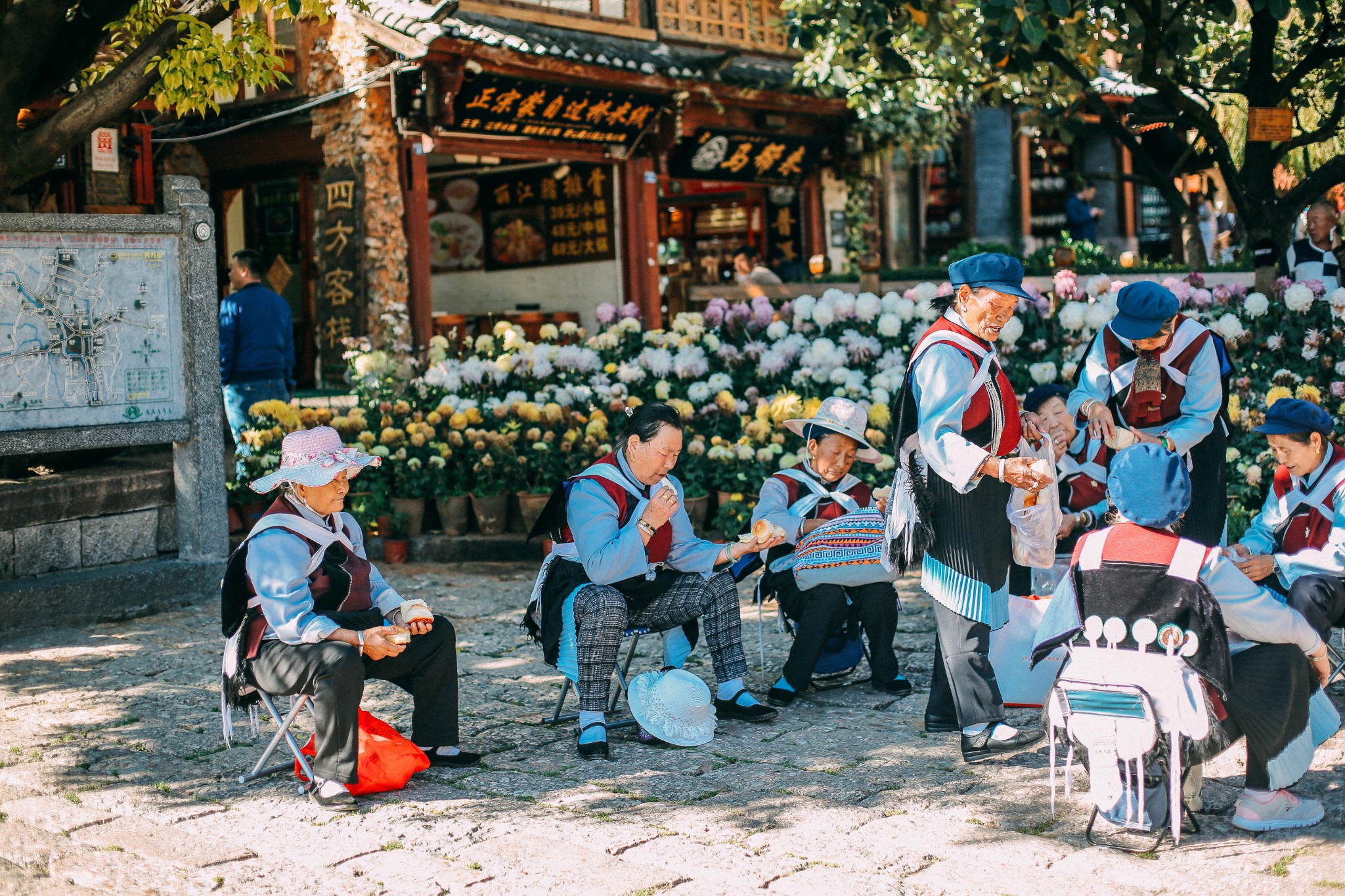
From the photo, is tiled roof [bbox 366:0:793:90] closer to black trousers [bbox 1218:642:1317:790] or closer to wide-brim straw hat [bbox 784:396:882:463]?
wide-brim straw hat [bbox 784:396:882:463]

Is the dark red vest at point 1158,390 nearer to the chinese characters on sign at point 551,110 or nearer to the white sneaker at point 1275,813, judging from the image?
the white sneaker at point 1275,813

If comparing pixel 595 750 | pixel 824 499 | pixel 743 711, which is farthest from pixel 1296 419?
pixel 595 750

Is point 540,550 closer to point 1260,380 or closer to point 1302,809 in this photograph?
point 1260,380

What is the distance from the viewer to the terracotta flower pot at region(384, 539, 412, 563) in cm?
909

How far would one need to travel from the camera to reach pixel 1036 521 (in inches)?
201

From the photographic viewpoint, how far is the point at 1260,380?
8422 millimetres

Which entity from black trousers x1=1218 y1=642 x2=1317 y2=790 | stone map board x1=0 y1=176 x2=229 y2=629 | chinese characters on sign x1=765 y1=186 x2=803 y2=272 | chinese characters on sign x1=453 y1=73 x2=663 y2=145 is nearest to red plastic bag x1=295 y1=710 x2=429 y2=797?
black trousers x1=1218 y1=642 x2=1317 y2=790

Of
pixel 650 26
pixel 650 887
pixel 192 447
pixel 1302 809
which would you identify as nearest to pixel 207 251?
pixel 192 447

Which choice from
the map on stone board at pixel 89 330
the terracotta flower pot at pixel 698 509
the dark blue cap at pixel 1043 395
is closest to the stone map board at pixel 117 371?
the map on stone board at pixel 89 330

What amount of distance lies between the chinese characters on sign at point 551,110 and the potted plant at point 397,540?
4.89 meters

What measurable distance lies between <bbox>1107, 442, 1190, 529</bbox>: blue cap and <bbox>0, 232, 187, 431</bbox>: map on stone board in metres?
5.59

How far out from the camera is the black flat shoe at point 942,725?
17.4 feet

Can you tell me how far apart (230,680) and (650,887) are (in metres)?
1.80

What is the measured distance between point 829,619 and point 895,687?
1.58 feet
